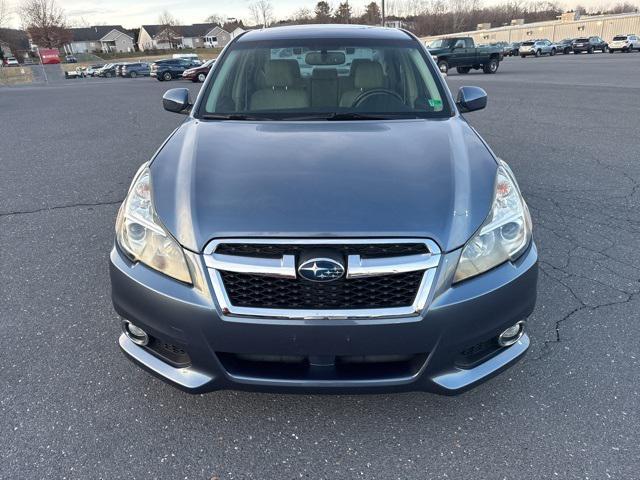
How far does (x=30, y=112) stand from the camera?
13516 millimetres

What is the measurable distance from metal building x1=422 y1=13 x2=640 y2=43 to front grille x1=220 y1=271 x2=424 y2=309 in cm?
5522

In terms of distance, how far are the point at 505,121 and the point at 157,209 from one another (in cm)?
882

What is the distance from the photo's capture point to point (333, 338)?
5.86 feet

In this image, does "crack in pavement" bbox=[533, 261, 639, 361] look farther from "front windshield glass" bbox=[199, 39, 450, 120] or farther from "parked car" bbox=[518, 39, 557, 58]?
"parked car" bbox=[518, 39, 557, 58]

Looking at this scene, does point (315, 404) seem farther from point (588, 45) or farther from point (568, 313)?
point (588, 45)

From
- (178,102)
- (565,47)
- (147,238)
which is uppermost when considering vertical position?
(178,102)

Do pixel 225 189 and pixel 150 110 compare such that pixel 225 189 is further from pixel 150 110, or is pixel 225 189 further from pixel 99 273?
pixel 150 110

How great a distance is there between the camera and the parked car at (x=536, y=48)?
148 ft

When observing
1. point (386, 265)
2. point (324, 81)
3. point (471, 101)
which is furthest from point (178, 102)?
point (386, 265)

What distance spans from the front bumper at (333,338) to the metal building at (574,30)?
5511 centimetres

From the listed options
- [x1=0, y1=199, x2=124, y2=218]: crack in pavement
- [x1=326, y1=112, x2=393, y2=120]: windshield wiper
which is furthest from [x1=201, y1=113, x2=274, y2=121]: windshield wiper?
[x1=0, y1=199, x2=124, y2=218]: crack in pavement

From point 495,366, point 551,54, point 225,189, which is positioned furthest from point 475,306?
point 551,54

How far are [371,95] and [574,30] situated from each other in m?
72.4

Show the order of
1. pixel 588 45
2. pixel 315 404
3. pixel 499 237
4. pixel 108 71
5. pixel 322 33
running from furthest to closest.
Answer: pixel 588 45 < pixel 108 71 < pixel 322 33 < pixel 315 404 < pixel 499 237
